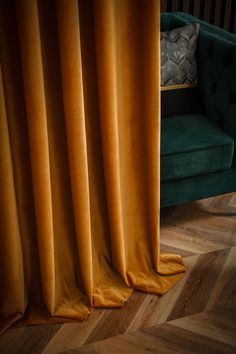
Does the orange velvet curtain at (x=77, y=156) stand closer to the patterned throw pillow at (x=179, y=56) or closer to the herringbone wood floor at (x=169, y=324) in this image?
the herringbone wood floor at (x=169, y=324)

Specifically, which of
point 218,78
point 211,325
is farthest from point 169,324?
point 218,78

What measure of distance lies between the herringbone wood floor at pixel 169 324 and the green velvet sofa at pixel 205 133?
0.28 meters

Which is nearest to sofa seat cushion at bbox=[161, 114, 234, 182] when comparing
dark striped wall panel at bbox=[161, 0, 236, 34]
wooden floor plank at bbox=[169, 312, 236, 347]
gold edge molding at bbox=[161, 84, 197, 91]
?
gold edge molding at bbox=[161, 84, 197, 91]

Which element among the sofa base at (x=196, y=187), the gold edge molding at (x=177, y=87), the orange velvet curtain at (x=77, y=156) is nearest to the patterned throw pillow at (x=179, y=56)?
the gold edge molding at (x=177, y=87)

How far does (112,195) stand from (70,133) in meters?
0.25

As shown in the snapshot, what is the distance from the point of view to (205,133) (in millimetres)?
1594

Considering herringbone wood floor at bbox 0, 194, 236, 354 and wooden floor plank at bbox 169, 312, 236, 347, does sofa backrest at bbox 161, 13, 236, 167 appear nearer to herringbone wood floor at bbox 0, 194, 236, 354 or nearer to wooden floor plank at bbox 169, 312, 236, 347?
herringbone wood floor at bbox 0, 194, 236, 354

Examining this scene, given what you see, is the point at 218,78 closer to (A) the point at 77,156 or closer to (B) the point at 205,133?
(B) the point at 205,133

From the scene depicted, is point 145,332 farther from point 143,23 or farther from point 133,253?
point 143,23

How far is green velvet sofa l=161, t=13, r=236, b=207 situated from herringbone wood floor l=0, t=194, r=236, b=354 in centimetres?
28

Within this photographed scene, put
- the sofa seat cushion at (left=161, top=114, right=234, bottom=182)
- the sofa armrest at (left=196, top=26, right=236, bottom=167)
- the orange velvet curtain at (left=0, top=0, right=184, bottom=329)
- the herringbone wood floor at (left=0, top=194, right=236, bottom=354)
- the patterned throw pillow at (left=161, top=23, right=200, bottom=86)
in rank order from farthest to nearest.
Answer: the patterned throw pillow at (left=161, top=23, right=200, bottom=86), the sofa armrest at (left=196, top=26, right=236, bottom=167), the sofa seat cushion at (left=161, top=114, right=234, bottom=182), the herringbone wood floor at (left=0, top=194, right=236, bottom=354), the orange velvet curtain at (left=0, top=0, right=184, bottom=329)

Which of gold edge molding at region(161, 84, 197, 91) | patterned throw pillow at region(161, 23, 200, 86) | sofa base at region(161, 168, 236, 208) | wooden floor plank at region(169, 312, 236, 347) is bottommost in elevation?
wooden floor plank at region(169, 312, 236, 347)

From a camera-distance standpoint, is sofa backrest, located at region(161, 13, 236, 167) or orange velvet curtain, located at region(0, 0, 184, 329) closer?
orange velvet curtain, located at region(0, 0, 184, 329)

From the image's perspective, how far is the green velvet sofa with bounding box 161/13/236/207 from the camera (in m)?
1.49
